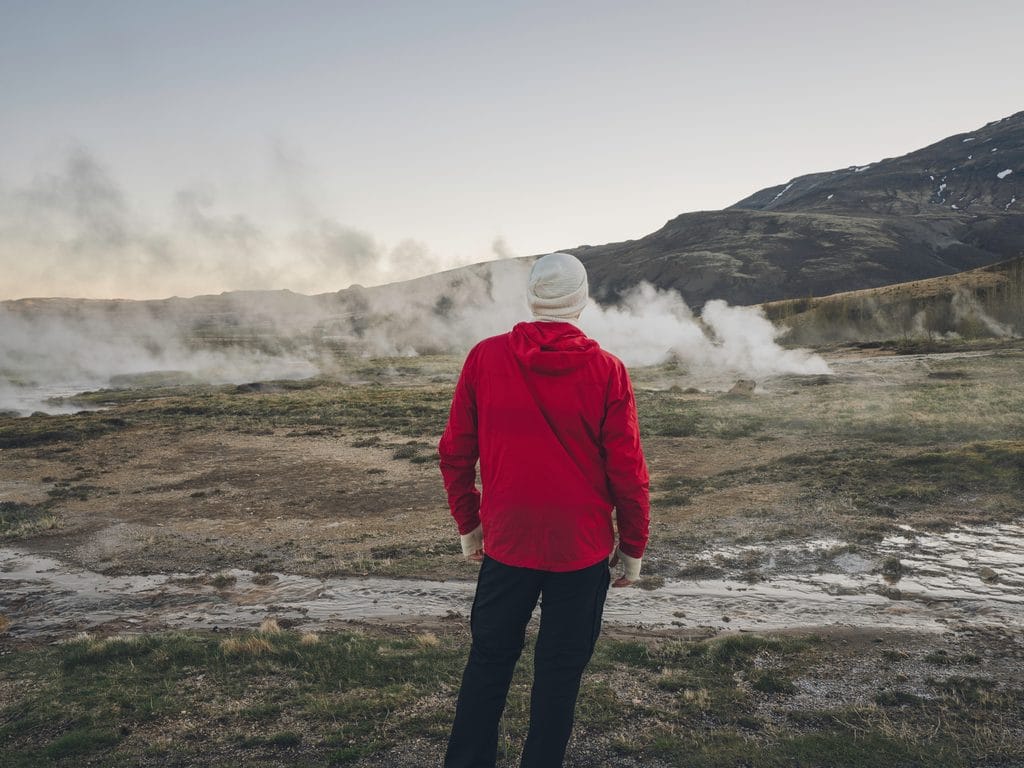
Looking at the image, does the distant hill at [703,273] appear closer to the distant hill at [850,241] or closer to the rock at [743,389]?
the distant hill at [850,241]

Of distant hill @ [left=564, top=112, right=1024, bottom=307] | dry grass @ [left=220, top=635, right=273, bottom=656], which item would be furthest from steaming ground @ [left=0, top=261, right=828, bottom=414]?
distant hill @ [left=564, top=112, right=1024, bottom=307]

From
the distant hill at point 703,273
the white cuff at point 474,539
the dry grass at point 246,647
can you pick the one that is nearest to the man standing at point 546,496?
the white cuff at point 474,539

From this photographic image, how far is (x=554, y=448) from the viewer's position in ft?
8.86

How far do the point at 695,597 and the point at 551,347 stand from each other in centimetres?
780

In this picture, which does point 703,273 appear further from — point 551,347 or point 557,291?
point 551,347

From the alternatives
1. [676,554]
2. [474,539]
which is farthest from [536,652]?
[676,554]

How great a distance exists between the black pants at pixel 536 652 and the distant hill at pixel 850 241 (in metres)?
140

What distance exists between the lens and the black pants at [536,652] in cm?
279

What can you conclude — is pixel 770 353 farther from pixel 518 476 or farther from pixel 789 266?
pixel 789 266

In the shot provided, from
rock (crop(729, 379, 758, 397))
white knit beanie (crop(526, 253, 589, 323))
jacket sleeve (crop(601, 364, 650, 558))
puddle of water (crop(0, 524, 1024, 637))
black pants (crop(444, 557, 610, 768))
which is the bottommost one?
rock (crop(729, 379, 758, 397))

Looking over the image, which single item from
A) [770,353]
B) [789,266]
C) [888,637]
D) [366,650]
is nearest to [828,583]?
[888,637]

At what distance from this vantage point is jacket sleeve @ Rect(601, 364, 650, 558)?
9.06 feet

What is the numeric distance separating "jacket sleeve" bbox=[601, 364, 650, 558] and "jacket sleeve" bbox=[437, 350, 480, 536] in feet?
2.10

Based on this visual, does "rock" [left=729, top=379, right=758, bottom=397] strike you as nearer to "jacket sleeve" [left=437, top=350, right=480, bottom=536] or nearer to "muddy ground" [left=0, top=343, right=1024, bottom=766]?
"muddy ground" [left=0, top=343, right=1024, bottom=766]
